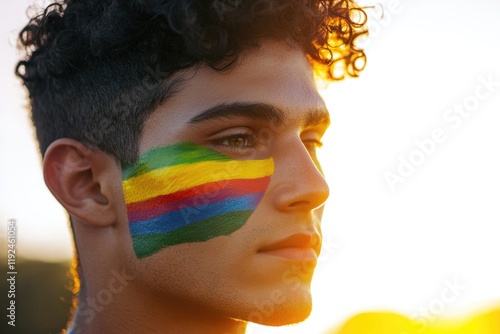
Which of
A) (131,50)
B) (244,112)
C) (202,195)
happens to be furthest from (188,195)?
(131,50)

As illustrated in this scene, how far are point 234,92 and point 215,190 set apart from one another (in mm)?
553

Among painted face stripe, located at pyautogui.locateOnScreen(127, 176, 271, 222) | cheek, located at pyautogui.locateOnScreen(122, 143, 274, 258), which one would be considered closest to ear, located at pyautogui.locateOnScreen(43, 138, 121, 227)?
cheek, located at pyautogui.locateOnScreen(122, 143, 274, 258)

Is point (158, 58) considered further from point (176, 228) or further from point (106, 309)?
point (106, 309)

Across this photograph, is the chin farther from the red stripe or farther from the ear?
the ear

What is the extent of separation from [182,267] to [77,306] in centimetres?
92

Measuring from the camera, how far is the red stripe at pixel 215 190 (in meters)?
3.32

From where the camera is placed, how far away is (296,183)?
333 cm

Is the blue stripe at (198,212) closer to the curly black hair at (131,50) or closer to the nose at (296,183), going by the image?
the nose at (296,183)

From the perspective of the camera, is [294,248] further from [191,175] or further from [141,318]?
[141,318]

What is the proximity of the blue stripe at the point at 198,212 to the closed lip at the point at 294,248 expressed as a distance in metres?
0.23

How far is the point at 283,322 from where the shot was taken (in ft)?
10.9

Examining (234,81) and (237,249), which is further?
(234,81)

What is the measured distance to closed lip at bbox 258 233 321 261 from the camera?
3246 mm

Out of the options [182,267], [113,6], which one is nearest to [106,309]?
[182,267]
